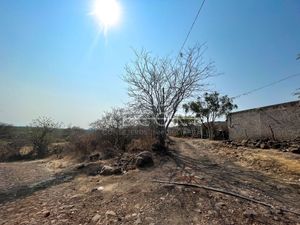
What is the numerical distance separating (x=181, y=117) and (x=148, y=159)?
21483 mm

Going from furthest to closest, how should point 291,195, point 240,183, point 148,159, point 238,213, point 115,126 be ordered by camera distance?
point 115,126 → point 148,159 → point 240,183 → point 291,195 → point 238,213

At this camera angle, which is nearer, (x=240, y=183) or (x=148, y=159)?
(x=240, y=183)

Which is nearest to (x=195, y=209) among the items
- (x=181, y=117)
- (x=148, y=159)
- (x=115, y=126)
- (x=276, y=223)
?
(x=276, y=223)

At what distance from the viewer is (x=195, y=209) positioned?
4.56m

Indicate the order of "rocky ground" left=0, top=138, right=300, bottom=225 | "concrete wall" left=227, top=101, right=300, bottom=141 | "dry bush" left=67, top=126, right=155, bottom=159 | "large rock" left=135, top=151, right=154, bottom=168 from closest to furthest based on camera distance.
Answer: "rocky ground" left=0, top=138, right=300, bottom=225
"large rock" left=135, top=151, right=154, bottom=168
"dry bush" left=67, top=126, right=155, bottom=159
"concrete wall" left=227, top=101, right=300, bottom=141

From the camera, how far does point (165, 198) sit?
16.9ft

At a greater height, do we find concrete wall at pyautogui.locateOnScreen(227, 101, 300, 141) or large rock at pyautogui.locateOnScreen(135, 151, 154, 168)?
concrete wall at pyautogui.locateOnScreen(227, 101, 300, 141)

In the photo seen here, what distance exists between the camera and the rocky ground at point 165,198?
171 inches

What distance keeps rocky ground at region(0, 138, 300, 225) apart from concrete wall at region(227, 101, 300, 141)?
5741 mm

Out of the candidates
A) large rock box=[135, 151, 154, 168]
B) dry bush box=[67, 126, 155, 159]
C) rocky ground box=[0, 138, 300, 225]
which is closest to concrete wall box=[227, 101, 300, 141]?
rocky ground box=[0, 138, 300, 225]

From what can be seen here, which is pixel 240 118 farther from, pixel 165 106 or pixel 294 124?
pixel 165 106

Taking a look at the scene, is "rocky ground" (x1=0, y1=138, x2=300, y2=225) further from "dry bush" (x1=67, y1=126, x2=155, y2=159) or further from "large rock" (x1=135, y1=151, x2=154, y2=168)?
"dry bush" (x1=67, y1=126, x2=155, y2=159)

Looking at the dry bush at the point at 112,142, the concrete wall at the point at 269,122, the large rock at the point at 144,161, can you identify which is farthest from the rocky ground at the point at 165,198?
the concrete wall at the point at 269,122

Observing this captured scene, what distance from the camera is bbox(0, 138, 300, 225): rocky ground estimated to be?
4.34m
